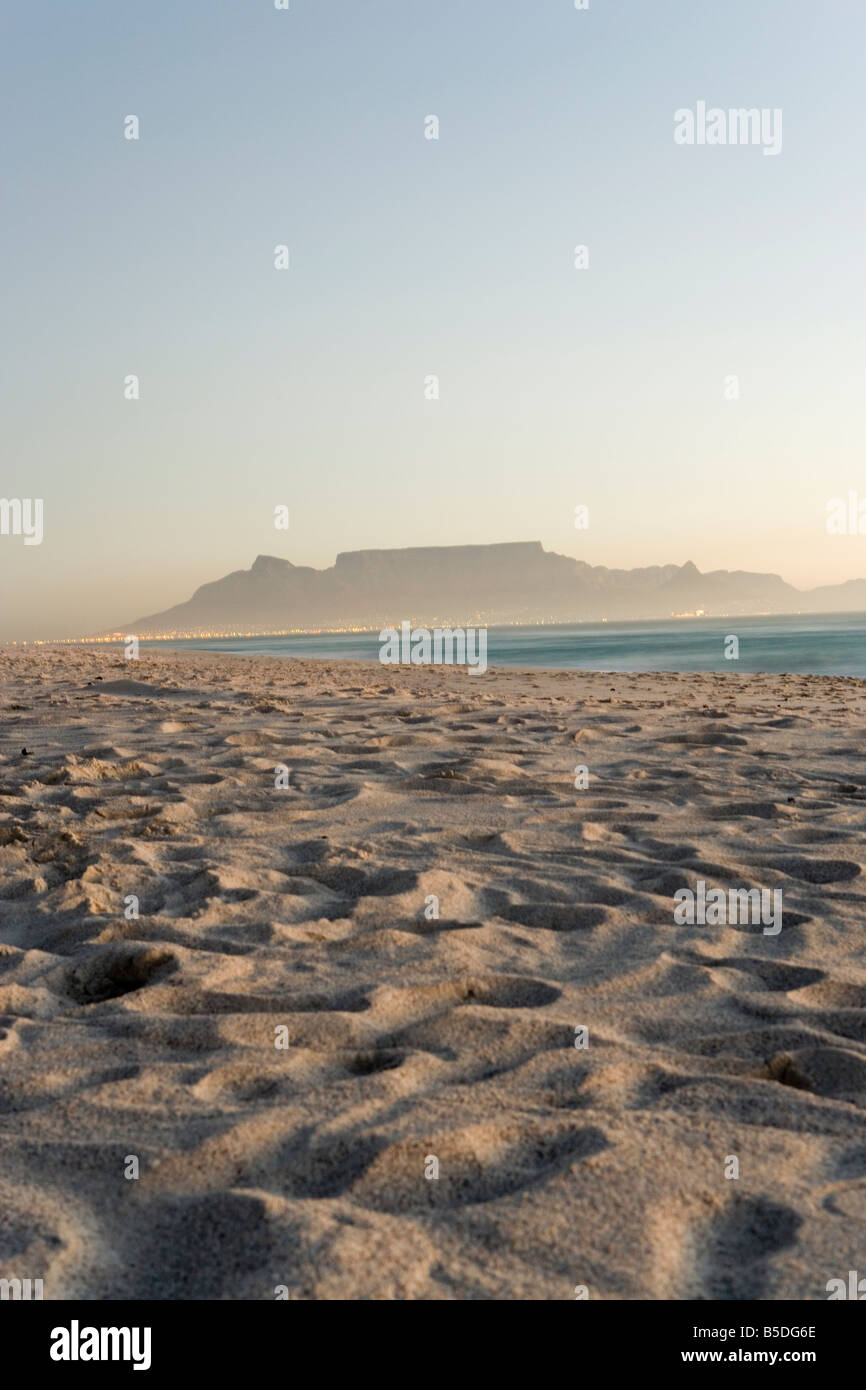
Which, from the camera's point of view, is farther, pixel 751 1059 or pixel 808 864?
pixel 808 864

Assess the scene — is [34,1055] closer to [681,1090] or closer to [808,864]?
[681,1090]

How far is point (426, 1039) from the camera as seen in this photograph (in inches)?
A: 104

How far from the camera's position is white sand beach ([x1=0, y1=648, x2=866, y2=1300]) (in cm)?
178

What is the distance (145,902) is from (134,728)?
14.2 ft

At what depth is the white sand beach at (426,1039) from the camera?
70.0 inches

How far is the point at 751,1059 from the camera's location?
2.48m

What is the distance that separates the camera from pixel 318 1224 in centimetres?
180

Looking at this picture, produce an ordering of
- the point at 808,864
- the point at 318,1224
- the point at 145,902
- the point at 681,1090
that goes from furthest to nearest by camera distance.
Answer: the point at 808,864, the point at 145,902, the point at 681,1090, the point at 318,1224
